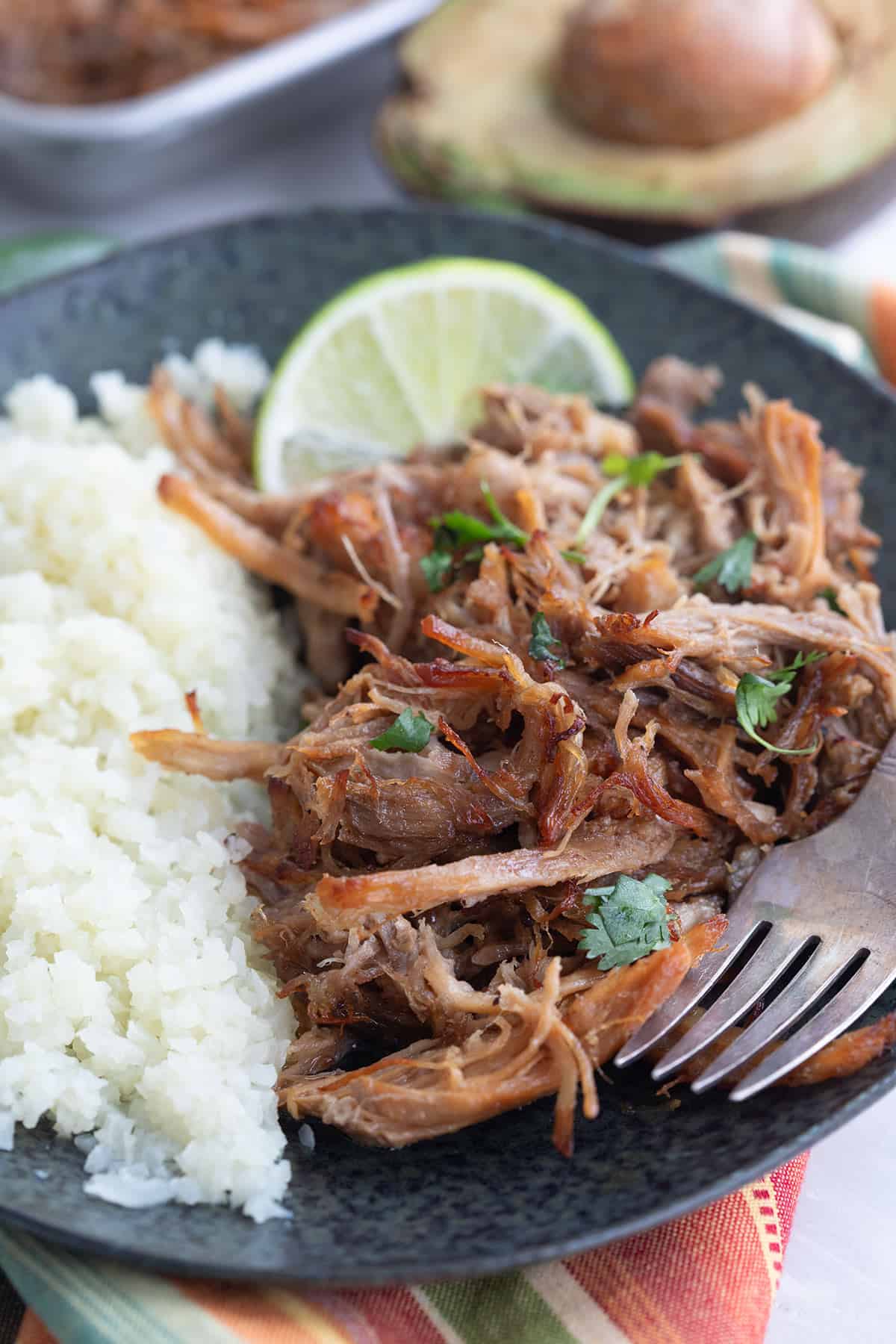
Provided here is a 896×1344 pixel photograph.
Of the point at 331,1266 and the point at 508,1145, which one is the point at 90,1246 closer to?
the point at 331,1266

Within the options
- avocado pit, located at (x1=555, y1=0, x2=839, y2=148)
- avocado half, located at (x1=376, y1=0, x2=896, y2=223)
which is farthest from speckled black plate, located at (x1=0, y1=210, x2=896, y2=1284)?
avocado pit, located at (x1=555, y1=0, x2=839, y2=148)

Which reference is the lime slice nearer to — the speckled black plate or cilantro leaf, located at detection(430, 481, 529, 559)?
cilantro leaf, located at detection(430, 481, 529, 559)

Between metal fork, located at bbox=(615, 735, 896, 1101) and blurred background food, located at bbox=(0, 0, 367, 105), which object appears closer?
metal fork, located at bbox=(615, 735, 896, 1101)

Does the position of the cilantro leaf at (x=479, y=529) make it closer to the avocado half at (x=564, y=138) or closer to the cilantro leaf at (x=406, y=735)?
the cilantro leaf at (x=406, y=735)

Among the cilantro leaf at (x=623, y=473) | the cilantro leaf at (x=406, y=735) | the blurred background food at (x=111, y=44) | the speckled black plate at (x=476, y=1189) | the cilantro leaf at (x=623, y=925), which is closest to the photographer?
the speckled black plate at (x=476, y=1189)

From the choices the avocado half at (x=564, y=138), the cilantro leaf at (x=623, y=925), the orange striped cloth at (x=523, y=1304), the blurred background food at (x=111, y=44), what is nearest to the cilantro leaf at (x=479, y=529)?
the cilantro leaf at (x=623, y=925)

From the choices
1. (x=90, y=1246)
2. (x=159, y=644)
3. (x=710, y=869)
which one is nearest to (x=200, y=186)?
(x=159, y=644)
